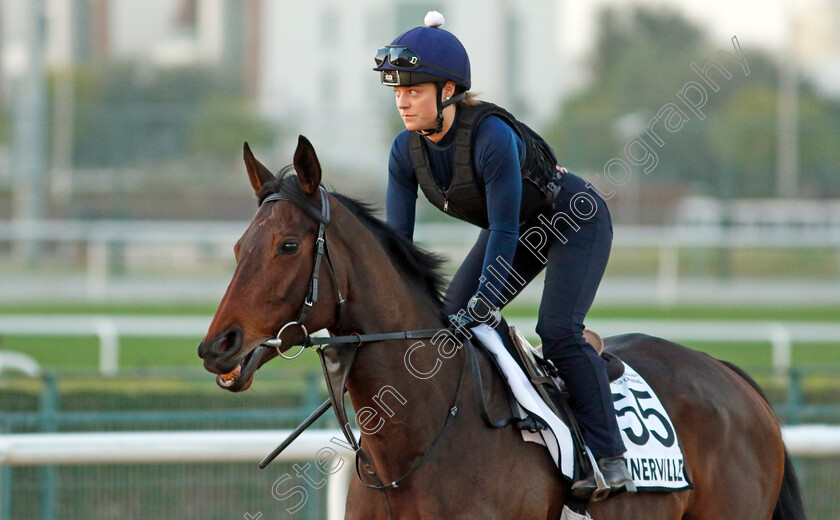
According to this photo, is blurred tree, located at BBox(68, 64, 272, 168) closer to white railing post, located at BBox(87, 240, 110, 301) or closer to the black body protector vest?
white railing post, located at BBox(87, 240, 110, 301)

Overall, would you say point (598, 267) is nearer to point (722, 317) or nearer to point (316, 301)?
point (316, 301)

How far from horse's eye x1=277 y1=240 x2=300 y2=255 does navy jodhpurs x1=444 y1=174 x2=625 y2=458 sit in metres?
0.68

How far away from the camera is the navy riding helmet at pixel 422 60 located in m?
2.99

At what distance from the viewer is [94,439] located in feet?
13.1

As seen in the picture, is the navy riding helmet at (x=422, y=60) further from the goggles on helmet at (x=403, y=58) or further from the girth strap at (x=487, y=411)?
the girth strap at (x=487, y=411)

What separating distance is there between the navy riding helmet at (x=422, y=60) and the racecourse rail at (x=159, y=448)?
62.9 inches

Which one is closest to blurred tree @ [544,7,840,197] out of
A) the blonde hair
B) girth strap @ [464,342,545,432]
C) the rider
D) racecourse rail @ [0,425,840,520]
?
racecourse rail @ [0,425,840,520]

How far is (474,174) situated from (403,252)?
32 cm

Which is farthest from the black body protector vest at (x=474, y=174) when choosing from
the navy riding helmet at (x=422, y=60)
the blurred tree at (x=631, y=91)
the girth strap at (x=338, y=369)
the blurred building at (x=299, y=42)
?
the blurred building at (x=299, y=42)

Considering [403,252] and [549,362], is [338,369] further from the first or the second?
[549,362]

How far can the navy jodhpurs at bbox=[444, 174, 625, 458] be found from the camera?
3.22 m

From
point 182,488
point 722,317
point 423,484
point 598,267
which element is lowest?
point 722,317

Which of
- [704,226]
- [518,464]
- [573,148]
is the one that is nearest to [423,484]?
[518,464]

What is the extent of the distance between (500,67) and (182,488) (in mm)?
23952
